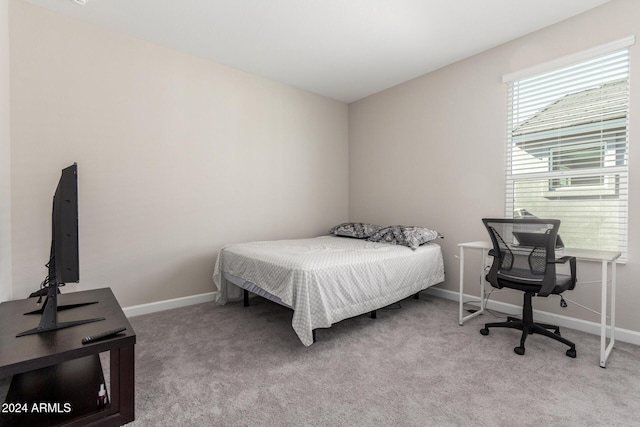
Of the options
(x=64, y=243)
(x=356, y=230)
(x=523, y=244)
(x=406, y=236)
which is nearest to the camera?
(x=64, y=243)

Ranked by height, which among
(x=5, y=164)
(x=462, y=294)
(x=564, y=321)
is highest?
(x=5, y=164)

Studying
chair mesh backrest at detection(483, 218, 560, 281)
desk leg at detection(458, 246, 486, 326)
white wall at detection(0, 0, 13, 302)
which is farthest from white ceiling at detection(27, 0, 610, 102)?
desk leg at detection(458, 246, 486, 326)

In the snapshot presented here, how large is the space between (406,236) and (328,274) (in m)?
1.30

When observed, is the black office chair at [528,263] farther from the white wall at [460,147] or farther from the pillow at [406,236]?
the pillow at [406,236]

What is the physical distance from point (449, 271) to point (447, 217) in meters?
0.62

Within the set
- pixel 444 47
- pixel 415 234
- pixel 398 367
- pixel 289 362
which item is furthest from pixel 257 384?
pixel 444 47

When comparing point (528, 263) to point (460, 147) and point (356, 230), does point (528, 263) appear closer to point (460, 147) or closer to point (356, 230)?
point (460, 147)

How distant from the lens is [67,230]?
1.35m

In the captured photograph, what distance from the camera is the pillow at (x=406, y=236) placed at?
3205 mm

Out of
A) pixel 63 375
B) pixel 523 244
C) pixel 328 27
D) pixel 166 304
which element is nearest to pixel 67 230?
pixel 63 375

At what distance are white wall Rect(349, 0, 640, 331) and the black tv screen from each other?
3.33 m

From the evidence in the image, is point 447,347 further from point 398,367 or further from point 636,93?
point 636,93

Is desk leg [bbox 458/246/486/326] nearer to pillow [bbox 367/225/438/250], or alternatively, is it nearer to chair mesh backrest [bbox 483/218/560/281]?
chair mesh backrest [bbox 483/218/560/281]

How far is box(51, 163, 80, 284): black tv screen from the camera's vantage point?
1344 millimetres
